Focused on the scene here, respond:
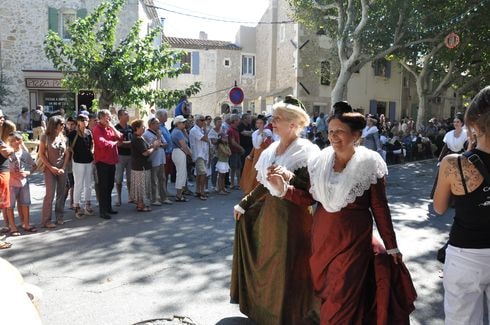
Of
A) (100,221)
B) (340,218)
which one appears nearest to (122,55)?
(100,221)

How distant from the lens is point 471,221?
2627mm

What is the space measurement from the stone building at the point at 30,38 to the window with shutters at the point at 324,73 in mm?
13555

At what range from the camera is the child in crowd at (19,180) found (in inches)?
259

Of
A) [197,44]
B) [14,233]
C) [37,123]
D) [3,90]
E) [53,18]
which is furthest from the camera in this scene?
[197,44]

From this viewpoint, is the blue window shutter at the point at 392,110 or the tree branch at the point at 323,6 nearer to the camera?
the tree branch at the point at 323,6

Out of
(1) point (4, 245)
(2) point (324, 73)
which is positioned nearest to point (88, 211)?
(1) point (4, 245)

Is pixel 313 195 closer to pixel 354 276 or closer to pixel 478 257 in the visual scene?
pixel 354 276

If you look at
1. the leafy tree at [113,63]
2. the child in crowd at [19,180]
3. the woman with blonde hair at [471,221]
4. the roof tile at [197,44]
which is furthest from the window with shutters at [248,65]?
the woman with blonde hair at [471,221]

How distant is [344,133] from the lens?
320 cm

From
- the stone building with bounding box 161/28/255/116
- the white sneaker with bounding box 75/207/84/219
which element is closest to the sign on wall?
the stone building with bounding box 161/28/255/116

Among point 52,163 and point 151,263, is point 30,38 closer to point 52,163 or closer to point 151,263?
point 52,163

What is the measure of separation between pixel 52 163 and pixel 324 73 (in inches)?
1002

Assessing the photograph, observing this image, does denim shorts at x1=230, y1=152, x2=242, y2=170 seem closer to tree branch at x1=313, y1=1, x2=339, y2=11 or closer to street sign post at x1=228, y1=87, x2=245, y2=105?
street sign post at x1=228, y1=87, x2=245, y2=105

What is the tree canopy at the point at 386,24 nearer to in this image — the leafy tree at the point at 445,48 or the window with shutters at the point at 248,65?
the leafy tree at the point at 445,48
